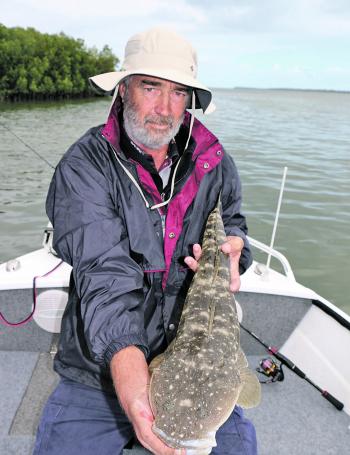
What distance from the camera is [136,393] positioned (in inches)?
82.4

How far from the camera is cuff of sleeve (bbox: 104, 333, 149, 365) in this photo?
2.26m

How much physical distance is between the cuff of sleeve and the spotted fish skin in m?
0.13

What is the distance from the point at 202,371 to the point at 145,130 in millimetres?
1742

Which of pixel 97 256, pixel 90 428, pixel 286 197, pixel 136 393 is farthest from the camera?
pixel 286 197

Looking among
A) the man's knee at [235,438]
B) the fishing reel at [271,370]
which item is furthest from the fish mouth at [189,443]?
the fishing reel at [271,370]

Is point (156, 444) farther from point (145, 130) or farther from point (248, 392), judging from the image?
point (145, 130)

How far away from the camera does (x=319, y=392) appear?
181 inches

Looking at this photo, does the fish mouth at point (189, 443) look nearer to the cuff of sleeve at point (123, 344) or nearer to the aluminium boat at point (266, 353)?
the cuff of sleeve at point (123, 344)

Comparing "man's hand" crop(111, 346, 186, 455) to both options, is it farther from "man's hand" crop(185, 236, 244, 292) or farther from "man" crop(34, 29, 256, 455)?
"man's hand" crop(185, 236, 244, 292)

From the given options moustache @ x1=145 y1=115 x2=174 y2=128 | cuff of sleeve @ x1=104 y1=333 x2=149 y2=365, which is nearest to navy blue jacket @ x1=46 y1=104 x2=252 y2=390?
cuff of sleeve @ x1=104 y1=333 x2=149 y2=365

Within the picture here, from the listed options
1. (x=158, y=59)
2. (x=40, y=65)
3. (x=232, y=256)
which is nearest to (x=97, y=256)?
(x=232, y=256)

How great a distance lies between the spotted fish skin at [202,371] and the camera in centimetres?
196

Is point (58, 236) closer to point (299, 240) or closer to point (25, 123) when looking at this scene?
point (299, 240)

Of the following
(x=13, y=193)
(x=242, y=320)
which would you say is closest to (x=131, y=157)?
(x=242, y=320)
